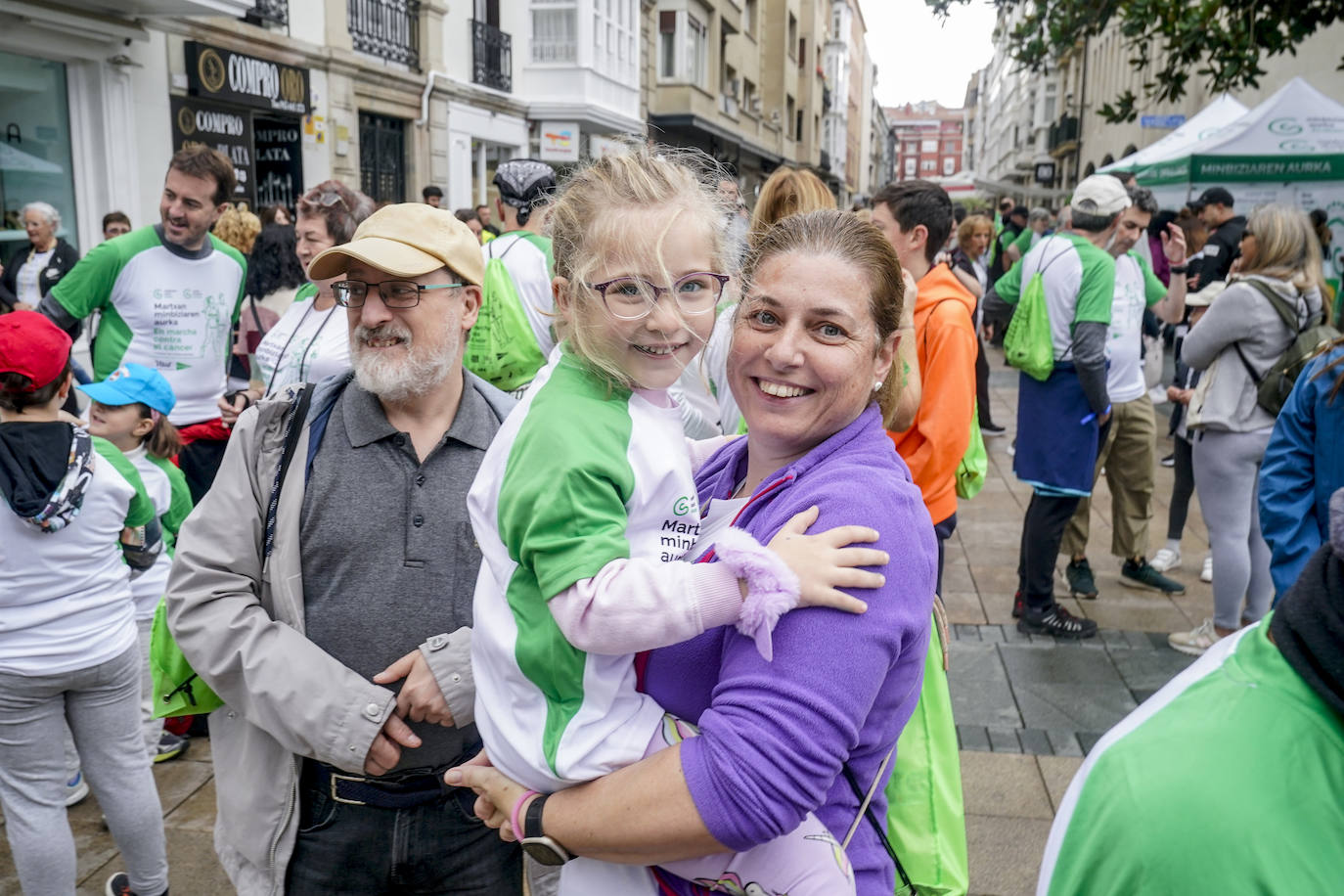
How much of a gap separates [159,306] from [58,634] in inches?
84.3

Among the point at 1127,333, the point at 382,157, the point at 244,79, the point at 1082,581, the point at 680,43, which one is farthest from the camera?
the point at 680,43

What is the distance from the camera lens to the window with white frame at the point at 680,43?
30266 millimetres

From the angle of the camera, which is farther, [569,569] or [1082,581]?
[1082,581]

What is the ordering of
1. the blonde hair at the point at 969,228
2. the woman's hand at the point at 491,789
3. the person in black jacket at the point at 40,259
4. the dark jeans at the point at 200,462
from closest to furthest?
the woman's hand at the point at 491,789 < the dark jeans at the point at 200,462 < the person in black jacket at the point at 40,259 < the blonde hair at the point at 969,228

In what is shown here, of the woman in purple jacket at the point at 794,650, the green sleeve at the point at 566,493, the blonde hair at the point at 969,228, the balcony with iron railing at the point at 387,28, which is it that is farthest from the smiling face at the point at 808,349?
the balcony with iron railing at the point at 387,28

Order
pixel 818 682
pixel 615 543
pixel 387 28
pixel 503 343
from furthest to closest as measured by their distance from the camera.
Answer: pixel 387 28 → pixel 503 343 → pixel 615 543 → pixel 818 682

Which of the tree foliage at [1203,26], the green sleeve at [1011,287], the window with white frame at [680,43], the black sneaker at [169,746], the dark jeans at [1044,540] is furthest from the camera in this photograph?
the window with white frame at [680,43]

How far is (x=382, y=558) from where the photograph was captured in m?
2.27

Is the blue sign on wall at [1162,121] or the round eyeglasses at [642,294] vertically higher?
the blue sign on wall at [1162,121]

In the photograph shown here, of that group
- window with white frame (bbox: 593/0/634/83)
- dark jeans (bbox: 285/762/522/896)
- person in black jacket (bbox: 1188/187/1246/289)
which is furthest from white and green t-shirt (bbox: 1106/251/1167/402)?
window with white frame (bbox: 593/0/634/83)

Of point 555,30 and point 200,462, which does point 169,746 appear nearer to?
point 200,462

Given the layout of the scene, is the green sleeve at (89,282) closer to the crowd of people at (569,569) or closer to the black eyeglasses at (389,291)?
the crowd of people at (569,569)

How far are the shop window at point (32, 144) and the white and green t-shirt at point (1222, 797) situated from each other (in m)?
11.4

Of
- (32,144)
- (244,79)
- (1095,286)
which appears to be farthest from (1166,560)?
(244,79)
